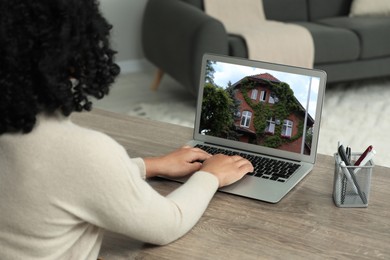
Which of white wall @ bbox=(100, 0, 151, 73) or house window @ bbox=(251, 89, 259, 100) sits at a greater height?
house window @ bbox=(251, 89, 259, 100)

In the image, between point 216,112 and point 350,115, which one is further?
point 350,115

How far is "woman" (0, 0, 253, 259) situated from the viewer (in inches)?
40.8

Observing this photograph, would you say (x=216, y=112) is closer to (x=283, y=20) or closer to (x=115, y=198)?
(x=115, y=198)

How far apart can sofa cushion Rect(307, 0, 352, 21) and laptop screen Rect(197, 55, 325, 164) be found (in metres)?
3.07

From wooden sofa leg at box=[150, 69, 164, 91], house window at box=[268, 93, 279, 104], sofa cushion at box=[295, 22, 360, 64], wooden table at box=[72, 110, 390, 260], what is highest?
house window at box=[268, 93, 279, 104]

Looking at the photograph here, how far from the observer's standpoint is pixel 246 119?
5.67 ft

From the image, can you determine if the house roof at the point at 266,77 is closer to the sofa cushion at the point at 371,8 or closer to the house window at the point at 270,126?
the house window at the point at 270,126

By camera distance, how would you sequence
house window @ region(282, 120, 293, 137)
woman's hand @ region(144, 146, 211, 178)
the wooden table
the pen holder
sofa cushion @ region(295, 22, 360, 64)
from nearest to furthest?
the wooden table → the pen holder → woman's hand @ region(144, 146, 211, 178) → house window @ region(282, 120, 293, 137) → sofa cushion @ region(295, 22, 360, 64)

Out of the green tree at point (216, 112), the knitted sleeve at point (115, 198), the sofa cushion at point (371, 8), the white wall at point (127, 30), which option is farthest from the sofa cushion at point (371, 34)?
the knitted sleeve at point (115, 198)

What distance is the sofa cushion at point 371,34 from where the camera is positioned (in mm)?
4266

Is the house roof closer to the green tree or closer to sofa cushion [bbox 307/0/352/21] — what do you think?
the green tree

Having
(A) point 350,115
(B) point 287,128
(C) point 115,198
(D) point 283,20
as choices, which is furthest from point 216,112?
(D) point 283,20

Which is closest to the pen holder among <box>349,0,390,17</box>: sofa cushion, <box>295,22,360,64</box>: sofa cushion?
<box>295,22,360,64</box>: sofa cushion

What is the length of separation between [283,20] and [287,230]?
338cm
